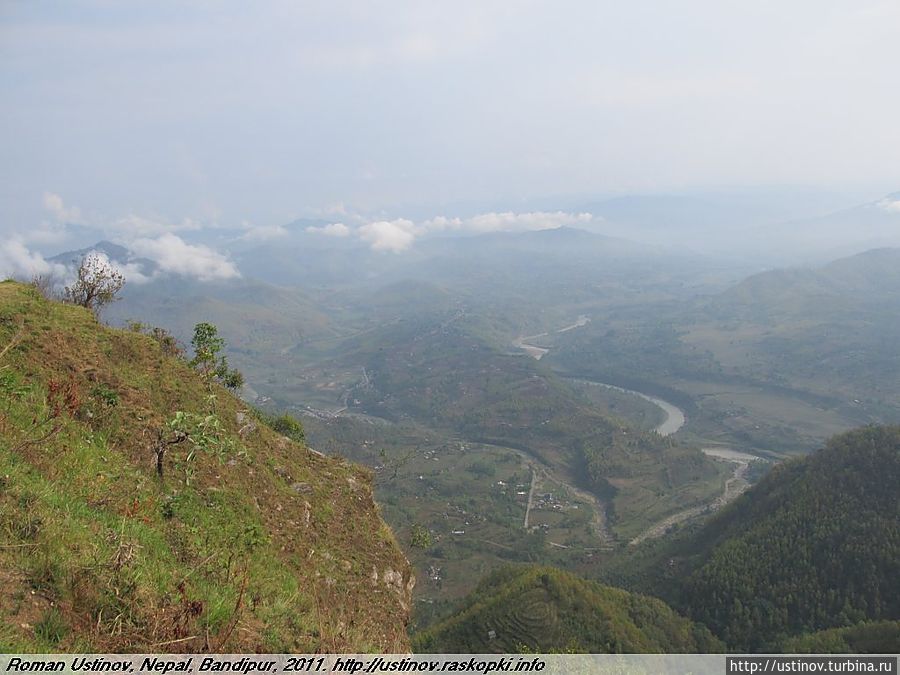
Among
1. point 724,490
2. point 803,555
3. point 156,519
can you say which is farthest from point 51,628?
point 724,490

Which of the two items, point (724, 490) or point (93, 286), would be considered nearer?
point (93, 286)

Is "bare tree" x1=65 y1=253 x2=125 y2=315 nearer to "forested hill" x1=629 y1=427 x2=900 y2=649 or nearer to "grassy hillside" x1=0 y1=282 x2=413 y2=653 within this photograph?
"grassy hillside" x1=0 y1=282 x2=413 y2=653

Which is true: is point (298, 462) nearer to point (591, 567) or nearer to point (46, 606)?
point (46, 606)

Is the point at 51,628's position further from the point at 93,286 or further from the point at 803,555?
the point at 803,555

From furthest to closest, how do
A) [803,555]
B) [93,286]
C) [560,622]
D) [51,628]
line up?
1. [803,555]
2. [560,622]
3. [93,286]
4. [51,628]

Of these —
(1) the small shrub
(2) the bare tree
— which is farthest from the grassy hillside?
(2) the bare tree
